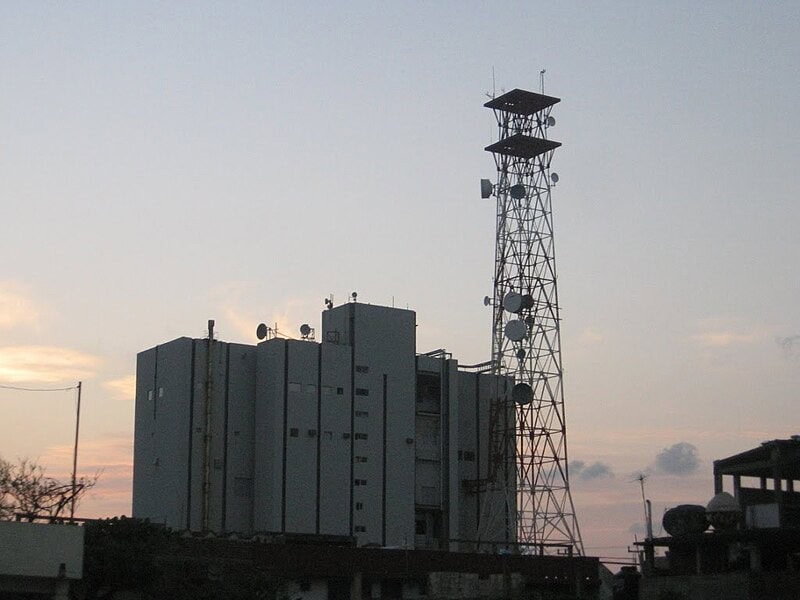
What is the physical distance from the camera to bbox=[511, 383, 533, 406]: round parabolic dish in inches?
3804

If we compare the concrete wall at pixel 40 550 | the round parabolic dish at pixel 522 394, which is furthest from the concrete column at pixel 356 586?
the concrete wall at pixel 40 550

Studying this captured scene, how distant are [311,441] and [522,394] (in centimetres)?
1645

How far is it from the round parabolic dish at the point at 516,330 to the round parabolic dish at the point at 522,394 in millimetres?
3570

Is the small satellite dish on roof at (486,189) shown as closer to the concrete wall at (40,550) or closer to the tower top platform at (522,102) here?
the tower top platform at (522,102)

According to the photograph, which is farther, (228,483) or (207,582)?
(228,483)

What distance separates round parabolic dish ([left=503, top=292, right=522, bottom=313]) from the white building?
7.78 metres

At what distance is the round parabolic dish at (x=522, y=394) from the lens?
96.6 m

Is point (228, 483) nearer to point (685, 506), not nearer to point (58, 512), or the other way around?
point (58, 512)

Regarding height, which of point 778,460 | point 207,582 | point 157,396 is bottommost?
point 207,582

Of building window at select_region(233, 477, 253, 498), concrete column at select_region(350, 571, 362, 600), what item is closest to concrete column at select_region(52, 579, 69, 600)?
concrete column at select_region(350, 571, 362, 600)

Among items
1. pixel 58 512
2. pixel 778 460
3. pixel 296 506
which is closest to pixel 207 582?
pixel 58 512

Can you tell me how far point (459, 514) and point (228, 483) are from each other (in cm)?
1971

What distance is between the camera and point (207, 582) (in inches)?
2869

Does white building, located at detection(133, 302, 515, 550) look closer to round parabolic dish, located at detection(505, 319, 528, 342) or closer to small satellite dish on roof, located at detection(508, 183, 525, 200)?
round parabolic dish, located at detection(505, 319, 528, 342)
